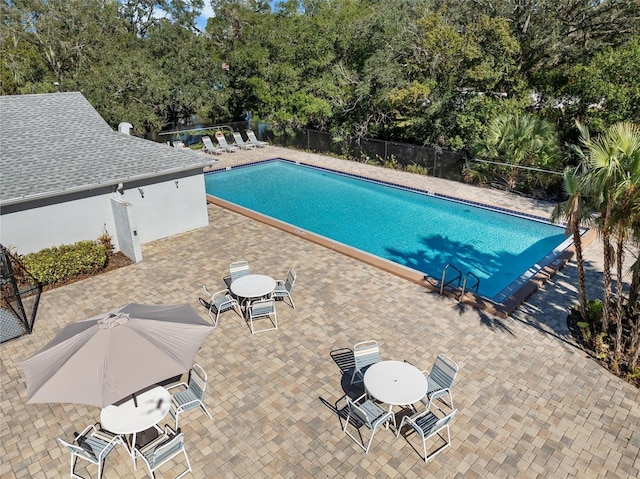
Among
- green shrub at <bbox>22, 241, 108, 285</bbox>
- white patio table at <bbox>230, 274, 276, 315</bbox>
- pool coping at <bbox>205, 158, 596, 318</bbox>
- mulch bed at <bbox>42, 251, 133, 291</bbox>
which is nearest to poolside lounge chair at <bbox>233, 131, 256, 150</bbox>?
pool coping at <bbox>205, 158, 596, 318</bbox>

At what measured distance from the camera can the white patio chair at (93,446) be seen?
6.37 m

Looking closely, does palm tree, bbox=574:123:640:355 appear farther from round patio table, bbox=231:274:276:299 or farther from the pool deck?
round patio table, bbox=231:274:276:299

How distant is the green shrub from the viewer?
39.1 feet

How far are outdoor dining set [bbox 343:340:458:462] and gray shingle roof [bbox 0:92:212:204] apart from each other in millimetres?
10055

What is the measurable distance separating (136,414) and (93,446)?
703 mm

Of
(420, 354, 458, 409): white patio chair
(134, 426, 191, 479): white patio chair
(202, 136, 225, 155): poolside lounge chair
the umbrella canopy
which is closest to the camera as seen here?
the umbrella canopy

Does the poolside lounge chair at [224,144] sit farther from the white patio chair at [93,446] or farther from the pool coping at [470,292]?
the white patio chair at [93,446]

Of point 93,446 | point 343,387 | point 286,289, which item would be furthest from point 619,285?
point 93,446

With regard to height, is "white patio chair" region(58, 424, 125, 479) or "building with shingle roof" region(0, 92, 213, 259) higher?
"building with shingle roof" region(0, 92, 213, 259)

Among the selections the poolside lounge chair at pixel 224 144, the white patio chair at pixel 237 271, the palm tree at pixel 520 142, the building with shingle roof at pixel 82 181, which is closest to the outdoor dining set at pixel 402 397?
the white patio chair at pixel 237 271

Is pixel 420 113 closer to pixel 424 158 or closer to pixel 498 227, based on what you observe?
pixel 424 158

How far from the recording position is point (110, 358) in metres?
6.10

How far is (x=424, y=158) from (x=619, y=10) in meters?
11.6

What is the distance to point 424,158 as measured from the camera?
22375 mm
